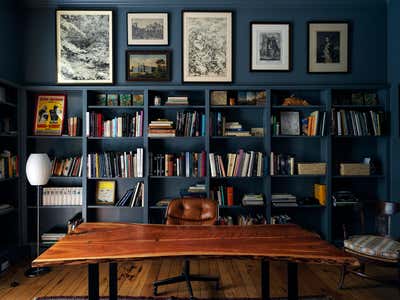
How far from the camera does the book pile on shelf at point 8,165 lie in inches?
131

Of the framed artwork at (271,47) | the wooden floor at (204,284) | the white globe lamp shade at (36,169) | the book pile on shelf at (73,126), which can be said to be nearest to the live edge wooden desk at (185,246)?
the wooden floor at (204,284)

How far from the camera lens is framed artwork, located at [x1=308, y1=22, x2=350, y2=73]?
4.01 meters

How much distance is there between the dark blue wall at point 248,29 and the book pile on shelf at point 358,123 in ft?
1.59

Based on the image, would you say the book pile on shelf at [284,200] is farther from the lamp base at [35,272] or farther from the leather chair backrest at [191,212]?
the lamp base at [35,272]

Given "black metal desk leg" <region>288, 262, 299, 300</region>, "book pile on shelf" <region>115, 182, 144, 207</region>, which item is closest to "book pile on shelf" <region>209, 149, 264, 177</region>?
"book pile on shelf" <region>115, 182, 144, 207</region>

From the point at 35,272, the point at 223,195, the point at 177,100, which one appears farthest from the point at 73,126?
the point at 223,195

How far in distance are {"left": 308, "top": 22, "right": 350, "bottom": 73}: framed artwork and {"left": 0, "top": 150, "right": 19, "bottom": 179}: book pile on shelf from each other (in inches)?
146

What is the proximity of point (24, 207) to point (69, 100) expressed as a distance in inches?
55.0

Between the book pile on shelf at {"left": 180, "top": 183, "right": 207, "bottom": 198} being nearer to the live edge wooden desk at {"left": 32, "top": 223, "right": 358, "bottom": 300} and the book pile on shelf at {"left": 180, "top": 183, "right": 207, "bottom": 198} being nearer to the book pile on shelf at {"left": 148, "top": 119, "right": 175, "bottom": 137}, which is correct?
the book pile on shelf at {"left": 148, "top": 119, "right": 175, "bottom": 137}

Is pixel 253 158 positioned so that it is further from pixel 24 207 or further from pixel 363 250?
pixel 24 207

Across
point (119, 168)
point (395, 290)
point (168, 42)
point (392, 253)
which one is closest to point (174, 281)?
point (119, 168)

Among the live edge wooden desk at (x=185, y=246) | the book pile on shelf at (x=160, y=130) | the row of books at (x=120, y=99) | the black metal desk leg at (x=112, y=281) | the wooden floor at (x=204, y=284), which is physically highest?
the row of books at (x=120, y=99)

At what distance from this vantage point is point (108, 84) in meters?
3.93

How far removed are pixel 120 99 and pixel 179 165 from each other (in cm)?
109
